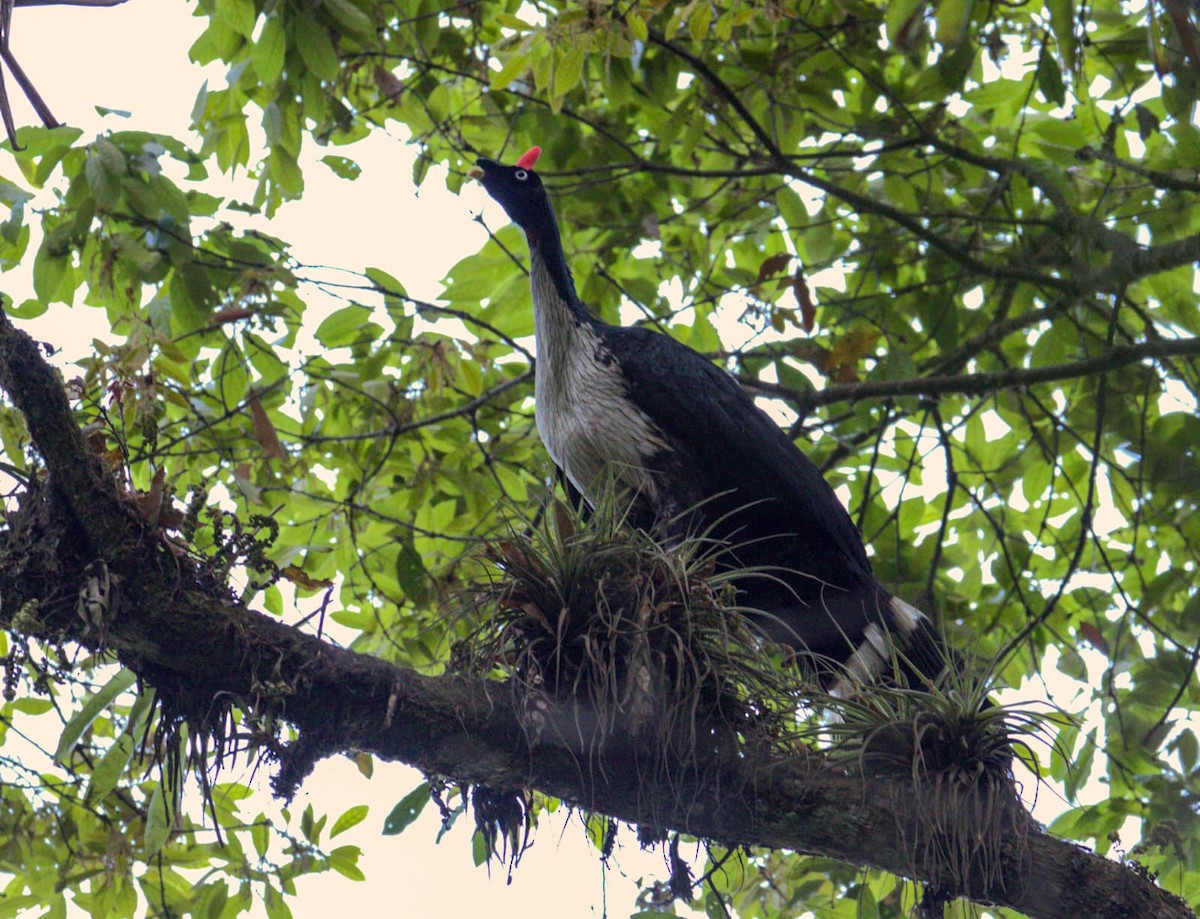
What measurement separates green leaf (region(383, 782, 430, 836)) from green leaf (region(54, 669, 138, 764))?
1.10 metres

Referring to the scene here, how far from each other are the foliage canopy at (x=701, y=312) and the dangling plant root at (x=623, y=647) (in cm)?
124

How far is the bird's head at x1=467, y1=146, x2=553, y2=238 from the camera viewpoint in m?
5.05

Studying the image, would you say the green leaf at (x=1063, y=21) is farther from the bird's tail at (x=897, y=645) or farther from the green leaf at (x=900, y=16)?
the bird's tail at (x=897, y=645)

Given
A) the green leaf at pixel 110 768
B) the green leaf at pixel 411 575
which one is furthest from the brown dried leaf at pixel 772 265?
the green leaf at pixel 110 768

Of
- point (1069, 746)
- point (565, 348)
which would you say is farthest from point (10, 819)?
point (1069, 746)

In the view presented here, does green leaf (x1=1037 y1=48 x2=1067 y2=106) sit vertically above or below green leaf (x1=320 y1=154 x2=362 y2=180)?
above

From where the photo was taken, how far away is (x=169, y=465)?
5.85m

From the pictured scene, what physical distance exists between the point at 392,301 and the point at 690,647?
3.03 m

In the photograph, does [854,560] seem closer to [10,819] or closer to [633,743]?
[633,743]

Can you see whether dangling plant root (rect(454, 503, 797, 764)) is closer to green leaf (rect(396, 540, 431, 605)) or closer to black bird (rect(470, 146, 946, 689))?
black bird (rect(470, 146, 946, 689))

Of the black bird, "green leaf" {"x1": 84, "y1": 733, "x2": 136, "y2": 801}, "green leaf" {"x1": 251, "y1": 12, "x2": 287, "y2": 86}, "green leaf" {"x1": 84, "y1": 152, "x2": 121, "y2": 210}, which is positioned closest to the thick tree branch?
the black bird

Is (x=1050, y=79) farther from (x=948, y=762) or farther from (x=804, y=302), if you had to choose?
(x=948, y=762)

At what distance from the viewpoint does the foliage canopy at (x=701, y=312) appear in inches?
190

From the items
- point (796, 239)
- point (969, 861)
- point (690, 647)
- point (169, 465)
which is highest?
point (796, 239)
